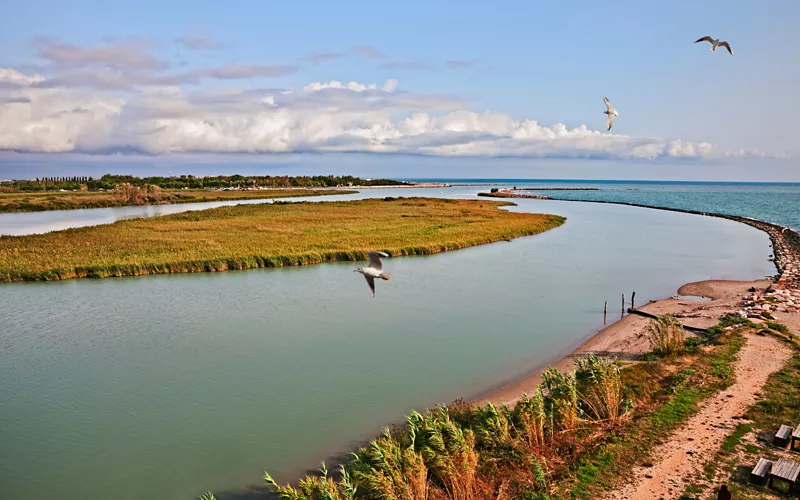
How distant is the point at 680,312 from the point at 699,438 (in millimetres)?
16003

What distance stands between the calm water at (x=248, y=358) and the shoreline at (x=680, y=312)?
33.0 inches

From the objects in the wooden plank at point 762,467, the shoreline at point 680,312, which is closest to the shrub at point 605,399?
the shoreline at point 680,312

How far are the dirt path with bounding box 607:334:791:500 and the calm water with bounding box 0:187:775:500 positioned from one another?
6630 mm

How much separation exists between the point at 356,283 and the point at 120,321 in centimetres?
1415

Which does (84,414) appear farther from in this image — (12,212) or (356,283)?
(12,212)

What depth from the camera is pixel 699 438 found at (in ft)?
39.3

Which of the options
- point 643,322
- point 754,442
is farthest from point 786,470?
point 643,322

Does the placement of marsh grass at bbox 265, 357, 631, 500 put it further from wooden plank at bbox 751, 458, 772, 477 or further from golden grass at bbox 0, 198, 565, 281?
golden grass at bbox 0, 198, 565, 281

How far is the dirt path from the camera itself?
10117 millimetres

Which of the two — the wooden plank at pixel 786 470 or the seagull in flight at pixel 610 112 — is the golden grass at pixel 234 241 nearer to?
the seagull in flight at pixel 610 112

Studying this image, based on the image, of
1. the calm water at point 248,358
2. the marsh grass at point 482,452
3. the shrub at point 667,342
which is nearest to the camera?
the marsh grass at point 482,452

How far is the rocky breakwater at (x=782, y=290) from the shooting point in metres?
25.0

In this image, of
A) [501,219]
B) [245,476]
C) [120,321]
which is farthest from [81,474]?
[501,219]

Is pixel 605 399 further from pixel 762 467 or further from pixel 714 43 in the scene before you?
pixel 714 43
